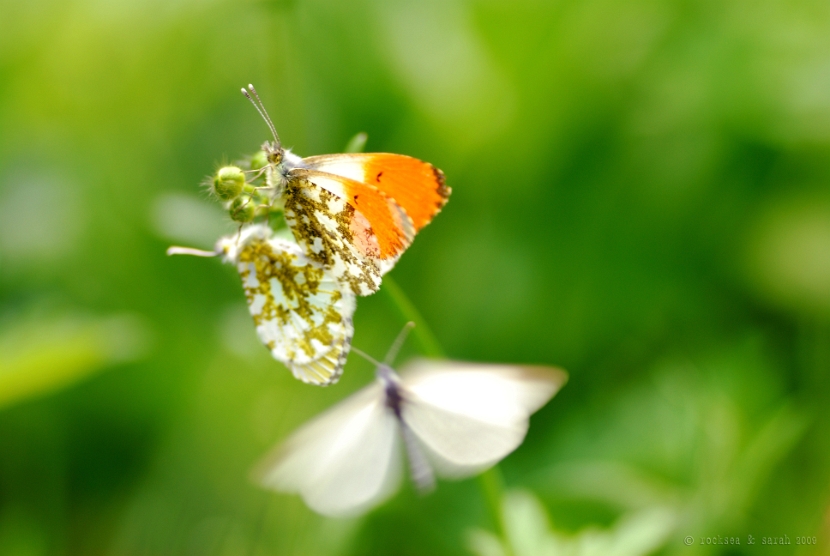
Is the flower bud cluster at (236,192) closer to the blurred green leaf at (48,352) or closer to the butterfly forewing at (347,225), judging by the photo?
the butterfly forewing at (347,225)

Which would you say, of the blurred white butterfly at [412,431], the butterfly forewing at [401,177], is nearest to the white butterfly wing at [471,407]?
the blurred white butterfly at [412,431]

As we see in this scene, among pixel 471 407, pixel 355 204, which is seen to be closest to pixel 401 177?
pixel 355 204

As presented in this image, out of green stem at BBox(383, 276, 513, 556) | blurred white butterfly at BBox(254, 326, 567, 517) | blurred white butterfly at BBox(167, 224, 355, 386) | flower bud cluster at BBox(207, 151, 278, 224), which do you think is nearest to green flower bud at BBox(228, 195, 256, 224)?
flower bud cluster at BBox(207, 151, 278, 224)

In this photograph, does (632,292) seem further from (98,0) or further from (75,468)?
(98,0)

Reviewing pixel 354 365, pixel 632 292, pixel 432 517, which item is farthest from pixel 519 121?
pixel 432 517

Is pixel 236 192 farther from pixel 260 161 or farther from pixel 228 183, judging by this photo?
pixel 260 161

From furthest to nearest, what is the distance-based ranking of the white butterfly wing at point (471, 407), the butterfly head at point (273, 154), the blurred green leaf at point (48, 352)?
the blurred green leaf at point (48, 352) → the butterfly head at point (273, 154) → the white butterfly wing at point (471, 407)
